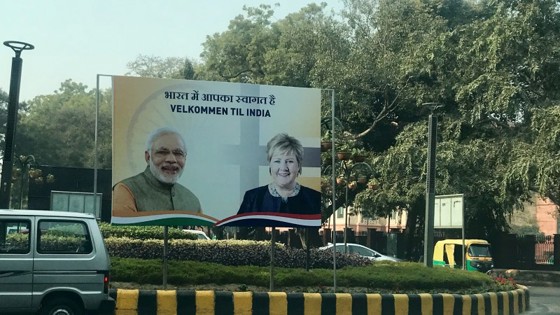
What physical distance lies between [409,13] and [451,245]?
413 inches

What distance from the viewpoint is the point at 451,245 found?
3031 centimetres

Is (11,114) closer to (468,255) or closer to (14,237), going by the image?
(14,237)

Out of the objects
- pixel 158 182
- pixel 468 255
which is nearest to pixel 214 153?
pixel 158 182

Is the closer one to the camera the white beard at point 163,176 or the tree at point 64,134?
the white beard at point 163,176

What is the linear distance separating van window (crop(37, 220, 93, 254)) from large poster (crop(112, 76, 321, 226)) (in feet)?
5.71

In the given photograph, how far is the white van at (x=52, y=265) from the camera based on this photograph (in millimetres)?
9070

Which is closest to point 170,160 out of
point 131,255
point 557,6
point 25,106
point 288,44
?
point 131,255

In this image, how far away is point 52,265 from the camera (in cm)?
920

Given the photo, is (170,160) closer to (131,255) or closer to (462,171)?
(131,255)

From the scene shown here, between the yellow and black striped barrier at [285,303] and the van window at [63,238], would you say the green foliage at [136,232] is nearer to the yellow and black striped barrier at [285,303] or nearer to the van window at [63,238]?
the yellow and black striped barrier at [285,303]

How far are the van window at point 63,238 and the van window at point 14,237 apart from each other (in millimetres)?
156

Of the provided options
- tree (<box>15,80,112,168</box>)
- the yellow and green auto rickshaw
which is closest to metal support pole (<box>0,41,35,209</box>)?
the yellow and green auto rickshaw

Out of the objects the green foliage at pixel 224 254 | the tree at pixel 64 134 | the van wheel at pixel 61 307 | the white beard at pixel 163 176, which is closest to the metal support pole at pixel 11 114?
the green foliage at pixel 224 254

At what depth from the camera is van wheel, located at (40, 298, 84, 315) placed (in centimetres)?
923
